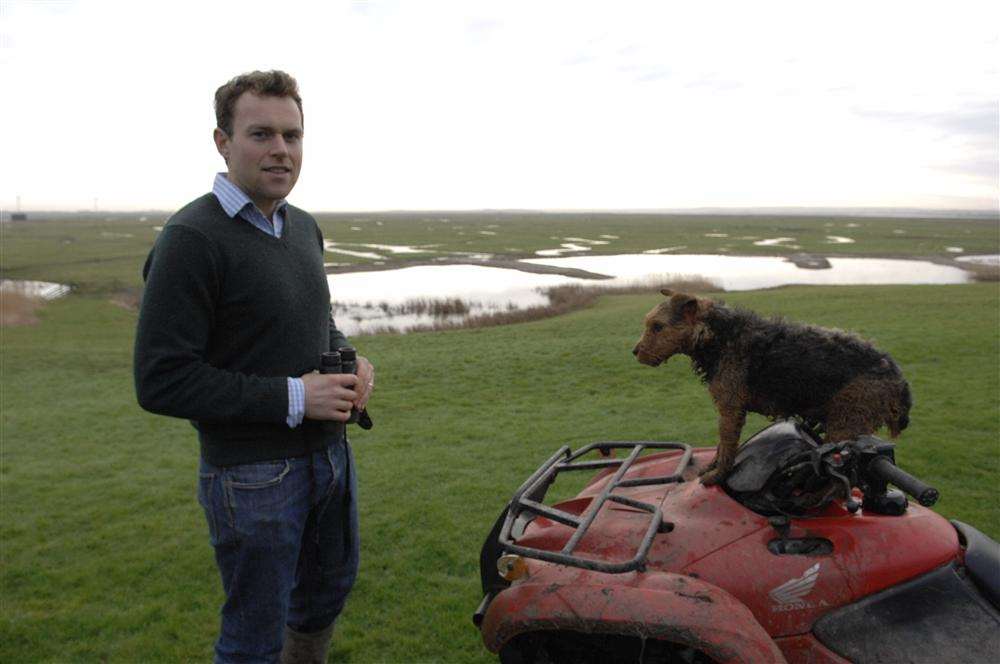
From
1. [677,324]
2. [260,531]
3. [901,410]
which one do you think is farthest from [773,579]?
[260,531]

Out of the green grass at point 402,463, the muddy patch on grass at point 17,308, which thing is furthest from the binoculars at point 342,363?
the muddy patch on grass at point 17,308

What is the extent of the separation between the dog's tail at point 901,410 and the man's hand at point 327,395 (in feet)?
8.34

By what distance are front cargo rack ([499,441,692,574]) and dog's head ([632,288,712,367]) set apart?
544mm

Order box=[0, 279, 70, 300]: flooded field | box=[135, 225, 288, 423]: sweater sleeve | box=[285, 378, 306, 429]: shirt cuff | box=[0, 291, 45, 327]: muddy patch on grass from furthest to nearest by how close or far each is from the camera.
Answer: box=[0, 279, 70, 300]: flooded field < box=[0, 291, 45, 327]: muddy patch on grass < box=[285, 378, 306, 429]: shirt cuff < box=[135, 225, 288, 423]: sweater sleeve

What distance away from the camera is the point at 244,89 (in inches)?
108

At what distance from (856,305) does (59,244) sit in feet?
227

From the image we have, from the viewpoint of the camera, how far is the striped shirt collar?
274 centimetres

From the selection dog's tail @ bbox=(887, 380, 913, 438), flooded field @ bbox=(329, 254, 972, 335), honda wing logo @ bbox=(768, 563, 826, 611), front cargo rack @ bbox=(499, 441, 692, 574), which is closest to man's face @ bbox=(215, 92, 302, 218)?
front cargo rack @ bbox=(499, 441, 692, 574)

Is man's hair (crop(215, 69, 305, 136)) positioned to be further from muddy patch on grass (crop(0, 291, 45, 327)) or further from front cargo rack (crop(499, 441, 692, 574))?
muddy patch on grass (crop(0, 291, 45, 327))

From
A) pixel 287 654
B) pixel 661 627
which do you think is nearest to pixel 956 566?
pixel 661 627

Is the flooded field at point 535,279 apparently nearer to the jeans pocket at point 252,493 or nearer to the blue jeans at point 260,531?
the blue jeans at point 260,531

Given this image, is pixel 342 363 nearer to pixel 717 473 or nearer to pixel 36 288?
pixel 717 473

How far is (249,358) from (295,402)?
0.96ft

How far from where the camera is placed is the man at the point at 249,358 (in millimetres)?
2531
